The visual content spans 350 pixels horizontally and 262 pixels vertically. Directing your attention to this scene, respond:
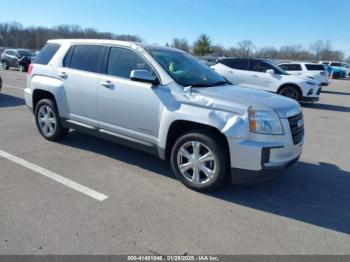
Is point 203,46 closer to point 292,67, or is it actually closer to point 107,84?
point 292,67

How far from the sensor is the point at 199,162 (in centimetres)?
412

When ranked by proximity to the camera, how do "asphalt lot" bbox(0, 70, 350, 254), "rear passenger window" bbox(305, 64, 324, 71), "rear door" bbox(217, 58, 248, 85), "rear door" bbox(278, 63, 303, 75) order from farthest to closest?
"rear door" bbox(278, 63, 303, 75)
"rear passenger window" bbox(305, 64, 324, 71)
"rear door" bbox(217, 58, 248, 85)
"asphalt lot" bbox(0, 70, 350, 254)

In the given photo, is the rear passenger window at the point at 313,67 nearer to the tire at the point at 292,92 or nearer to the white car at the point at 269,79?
the white car at the point at 269,79

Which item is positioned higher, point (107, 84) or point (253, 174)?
point (107, 84)

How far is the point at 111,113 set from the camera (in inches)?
191

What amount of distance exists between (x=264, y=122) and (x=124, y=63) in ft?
7.46

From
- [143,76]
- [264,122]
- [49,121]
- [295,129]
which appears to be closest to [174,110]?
[143,76]

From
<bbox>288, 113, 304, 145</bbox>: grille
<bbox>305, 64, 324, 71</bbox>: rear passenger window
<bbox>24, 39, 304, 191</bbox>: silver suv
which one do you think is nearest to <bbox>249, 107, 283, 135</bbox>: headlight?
<bbox>24, 39, 304, 191</bbox>: silver suv

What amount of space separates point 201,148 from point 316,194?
1687 mm

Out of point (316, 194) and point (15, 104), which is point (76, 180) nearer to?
point (316, 194)

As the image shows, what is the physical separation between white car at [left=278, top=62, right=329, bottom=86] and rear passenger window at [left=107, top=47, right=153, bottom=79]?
15823mm

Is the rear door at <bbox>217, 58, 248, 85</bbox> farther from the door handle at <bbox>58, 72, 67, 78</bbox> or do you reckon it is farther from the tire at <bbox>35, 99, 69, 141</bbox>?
the door handle at <bbox>58, 72, 67, 78</bbox>

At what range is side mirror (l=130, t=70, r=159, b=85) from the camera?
4.22m

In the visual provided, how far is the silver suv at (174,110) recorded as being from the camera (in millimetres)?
3818
